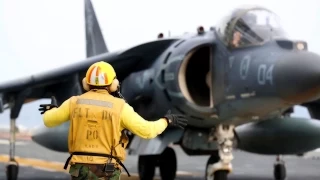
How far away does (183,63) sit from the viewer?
8.28 m

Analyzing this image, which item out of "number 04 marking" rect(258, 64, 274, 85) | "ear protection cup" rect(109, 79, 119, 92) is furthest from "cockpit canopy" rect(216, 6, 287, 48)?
"ear protection cup" rect(109, 79, 119, 92)

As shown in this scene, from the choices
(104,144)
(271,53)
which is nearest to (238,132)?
(271,53)

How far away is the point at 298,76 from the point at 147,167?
4.65m

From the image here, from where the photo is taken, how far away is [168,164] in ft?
35.7

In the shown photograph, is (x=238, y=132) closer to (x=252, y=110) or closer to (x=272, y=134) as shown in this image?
(x=272, y=134)

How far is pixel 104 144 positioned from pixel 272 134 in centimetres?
724

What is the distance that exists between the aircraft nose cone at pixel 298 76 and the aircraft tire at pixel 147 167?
417cm

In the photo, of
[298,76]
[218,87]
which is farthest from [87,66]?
[298,76]

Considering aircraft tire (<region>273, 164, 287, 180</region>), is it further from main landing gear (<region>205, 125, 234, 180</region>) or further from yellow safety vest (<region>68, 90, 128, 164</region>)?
yellow safety vest (<region>68, 90, 128, 164</region>)

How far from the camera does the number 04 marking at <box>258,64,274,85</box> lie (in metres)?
7.30

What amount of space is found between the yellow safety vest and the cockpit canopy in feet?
13.9

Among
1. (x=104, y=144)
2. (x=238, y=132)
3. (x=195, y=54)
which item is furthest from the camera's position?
(x=238, y=132)

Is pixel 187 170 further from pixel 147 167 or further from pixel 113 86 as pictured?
pixel 113 86

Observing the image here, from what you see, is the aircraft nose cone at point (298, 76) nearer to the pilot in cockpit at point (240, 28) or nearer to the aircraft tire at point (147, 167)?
the pilot in cockpit at point (240, 28)
